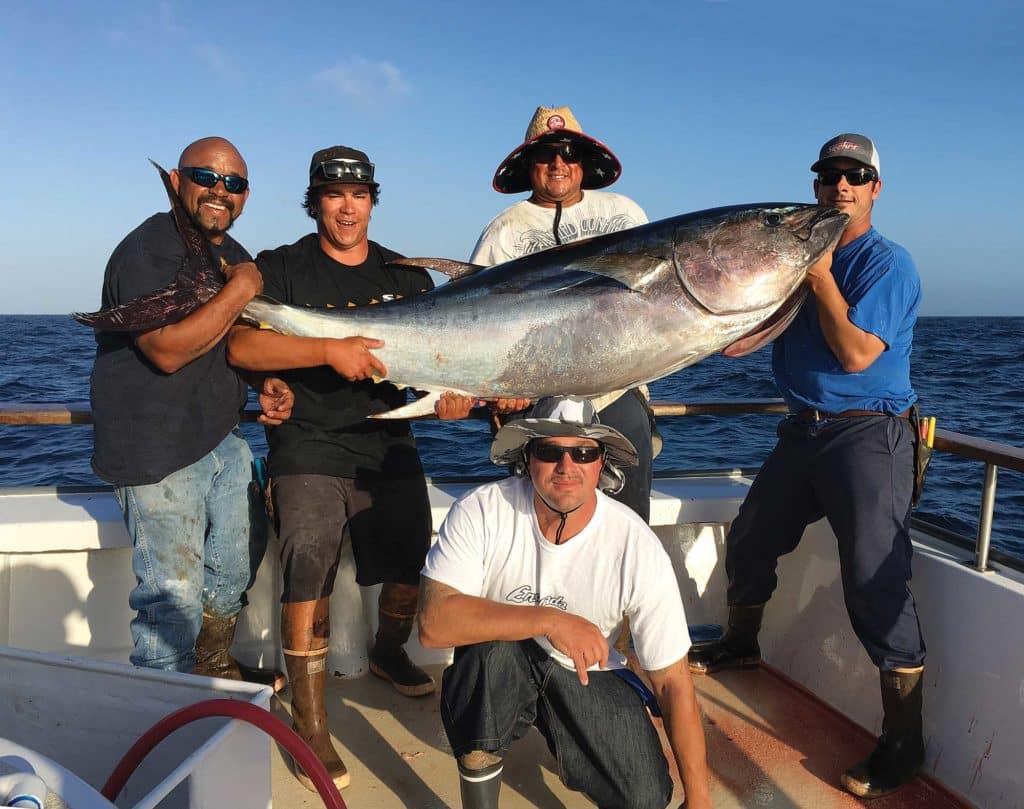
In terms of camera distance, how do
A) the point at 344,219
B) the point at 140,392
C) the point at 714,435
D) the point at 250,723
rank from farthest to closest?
the point at 714,435
the point at 344,219
the point at 140,392
the point at 250,723

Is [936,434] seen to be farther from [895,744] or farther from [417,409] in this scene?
[417,409]

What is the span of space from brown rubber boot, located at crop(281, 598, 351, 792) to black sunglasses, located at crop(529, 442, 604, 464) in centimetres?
119

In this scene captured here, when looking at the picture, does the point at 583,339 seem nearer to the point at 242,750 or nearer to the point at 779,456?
the point at 779,456

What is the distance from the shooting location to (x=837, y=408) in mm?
3059

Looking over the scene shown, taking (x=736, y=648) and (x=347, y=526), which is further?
(x=736, y=648)

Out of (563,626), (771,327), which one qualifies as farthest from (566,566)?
(771,327)

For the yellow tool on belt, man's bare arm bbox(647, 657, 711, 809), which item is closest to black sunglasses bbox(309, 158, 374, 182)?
man's bare arm bbox(647, 657, 711, 809)

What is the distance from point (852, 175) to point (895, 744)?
6.90 feet

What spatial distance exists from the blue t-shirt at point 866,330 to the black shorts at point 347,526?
160 cm

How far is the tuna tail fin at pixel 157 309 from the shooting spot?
97.6 inches

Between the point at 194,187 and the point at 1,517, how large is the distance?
1726 millimetres

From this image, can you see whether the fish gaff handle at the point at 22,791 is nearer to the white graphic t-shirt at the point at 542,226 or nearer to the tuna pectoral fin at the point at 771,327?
the tuna pectoral fin at the point at 771,327

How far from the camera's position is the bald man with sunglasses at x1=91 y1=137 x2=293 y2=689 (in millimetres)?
2686

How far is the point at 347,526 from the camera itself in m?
3.37
